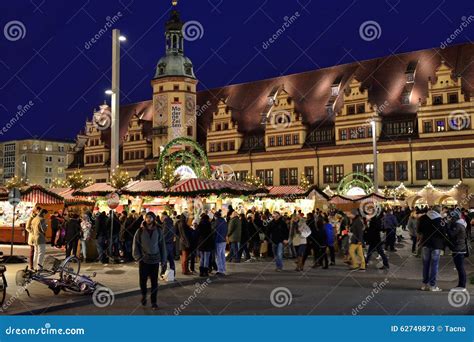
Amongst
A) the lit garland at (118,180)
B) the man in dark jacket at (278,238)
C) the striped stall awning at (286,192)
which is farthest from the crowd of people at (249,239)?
the striped stall awning at (286,192)

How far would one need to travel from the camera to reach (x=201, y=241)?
14914mm

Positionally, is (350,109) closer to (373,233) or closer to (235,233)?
(235,233)

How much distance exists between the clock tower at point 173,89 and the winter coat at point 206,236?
41.1 meters

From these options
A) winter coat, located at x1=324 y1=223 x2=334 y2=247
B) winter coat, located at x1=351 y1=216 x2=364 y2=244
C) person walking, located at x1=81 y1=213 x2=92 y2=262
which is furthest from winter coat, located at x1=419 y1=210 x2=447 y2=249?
person walking, located at x1=81 y1=213 x2=92 y2=262

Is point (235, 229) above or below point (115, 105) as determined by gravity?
below

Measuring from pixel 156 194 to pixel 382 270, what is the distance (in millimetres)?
8841

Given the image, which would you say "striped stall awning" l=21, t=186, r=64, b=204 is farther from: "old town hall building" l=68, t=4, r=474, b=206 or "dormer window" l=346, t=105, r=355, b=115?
"dormer window" l=346, t=105, r=355, b=115

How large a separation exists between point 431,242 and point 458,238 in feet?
1.82

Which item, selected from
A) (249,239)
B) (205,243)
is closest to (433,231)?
(205,243)

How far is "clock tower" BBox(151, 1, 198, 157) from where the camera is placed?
5619 cm

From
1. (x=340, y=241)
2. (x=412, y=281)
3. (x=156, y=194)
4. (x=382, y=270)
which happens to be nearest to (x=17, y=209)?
(x=156, y=194)

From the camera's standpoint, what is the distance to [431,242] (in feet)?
40.0

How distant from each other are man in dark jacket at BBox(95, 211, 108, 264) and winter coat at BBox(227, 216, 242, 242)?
12.5ft

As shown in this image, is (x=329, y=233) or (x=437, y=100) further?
(x=437, y=100)
